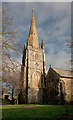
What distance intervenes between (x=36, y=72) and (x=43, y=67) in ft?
11.0

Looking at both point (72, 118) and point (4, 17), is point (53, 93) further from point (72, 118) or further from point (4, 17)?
point (4, 17)

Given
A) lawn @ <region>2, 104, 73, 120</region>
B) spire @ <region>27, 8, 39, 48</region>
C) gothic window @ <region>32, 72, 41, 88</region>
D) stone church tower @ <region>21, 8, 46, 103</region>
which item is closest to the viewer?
lawn @ <region>2, 104, 73, 120</region>

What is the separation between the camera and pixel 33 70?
32906 mm

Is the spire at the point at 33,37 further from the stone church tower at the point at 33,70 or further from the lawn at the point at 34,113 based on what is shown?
the lawn at the point at 34,113

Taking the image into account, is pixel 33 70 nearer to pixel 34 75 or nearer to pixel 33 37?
pixel 34 75

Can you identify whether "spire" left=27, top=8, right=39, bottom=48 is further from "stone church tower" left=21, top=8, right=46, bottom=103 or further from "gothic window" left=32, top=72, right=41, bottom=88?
"gothic window" left=32, top=72, right=41, bottom=88

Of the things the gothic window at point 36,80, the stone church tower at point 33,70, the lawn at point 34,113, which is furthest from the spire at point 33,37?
the lawn at point 34,113

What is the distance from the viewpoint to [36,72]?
3316 cm

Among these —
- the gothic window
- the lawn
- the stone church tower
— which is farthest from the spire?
the lawn

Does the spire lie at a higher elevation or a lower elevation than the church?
higher

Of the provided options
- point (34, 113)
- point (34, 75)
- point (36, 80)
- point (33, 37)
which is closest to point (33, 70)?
point (34, 75)

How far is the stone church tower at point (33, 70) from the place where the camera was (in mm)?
29750

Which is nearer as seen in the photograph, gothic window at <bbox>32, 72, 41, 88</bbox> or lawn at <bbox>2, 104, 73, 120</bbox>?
lawn at <bbox>2, 104, 73, 120</bbox>

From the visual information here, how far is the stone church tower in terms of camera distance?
29.8 meters
